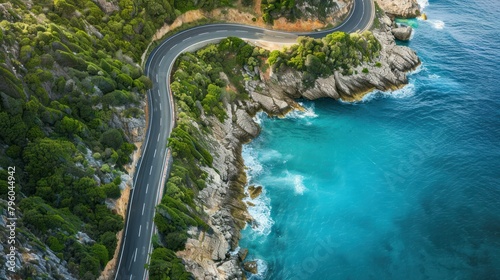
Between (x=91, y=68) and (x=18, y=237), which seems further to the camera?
(x=91, y=68)

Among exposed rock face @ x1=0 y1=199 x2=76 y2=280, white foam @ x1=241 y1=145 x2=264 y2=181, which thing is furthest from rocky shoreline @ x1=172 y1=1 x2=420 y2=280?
exposed rock face @ x1=0 y1=199 x2=76 y2=280

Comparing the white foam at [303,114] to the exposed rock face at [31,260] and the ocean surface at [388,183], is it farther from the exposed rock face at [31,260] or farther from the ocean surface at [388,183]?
the exposed rock face at [31,260]

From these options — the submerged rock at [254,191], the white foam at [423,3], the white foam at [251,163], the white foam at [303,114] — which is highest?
the white foam at [423,3]

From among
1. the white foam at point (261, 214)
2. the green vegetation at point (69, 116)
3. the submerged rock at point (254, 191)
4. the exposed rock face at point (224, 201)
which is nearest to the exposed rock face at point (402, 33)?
the exposed rock face at point (224, 201)

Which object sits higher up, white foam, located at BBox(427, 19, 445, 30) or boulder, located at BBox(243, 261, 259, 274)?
white foam, located at BBox(427, 19, 445, 30)

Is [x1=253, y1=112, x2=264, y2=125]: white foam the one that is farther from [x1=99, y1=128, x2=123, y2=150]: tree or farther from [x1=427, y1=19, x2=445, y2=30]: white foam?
[x1=427, y1=19, x2=445, y2=30]: white foam

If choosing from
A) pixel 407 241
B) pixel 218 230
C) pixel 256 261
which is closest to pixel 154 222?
pixel 218 230

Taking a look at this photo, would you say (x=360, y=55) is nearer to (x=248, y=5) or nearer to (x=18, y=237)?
(x=248, y=5)
